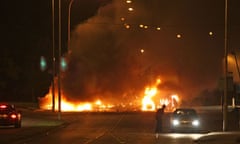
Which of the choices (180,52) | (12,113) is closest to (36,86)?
(180,52)

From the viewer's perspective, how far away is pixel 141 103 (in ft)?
252

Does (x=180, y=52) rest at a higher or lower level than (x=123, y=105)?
higher

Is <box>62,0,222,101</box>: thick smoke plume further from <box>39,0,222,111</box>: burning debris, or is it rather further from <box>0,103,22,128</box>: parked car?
<box>0,103,22,128</box>: parked car

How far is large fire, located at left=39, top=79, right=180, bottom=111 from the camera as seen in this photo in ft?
230

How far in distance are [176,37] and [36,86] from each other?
22043mm

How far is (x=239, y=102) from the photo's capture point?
3031 inches

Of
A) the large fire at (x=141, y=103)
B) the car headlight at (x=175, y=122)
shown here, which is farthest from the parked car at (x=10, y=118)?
the large fire at (x=141, y=103)

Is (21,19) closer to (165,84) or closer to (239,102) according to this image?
(165,84)

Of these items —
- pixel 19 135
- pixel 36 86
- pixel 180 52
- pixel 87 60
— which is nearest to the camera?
pixel 19 135

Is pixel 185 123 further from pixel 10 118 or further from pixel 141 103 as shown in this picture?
pixel 141 103

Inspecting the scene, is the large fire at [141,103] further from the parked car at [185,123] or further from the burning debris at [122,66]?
the parked car at [185,123]

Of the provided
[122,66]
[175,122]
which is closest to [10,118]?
[175,122]

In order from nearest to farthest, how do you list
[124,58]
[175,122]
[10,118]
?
1. [175,122]
2. [10,118]
3. [124,58]

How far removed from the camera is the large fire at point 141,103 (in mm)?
70188
